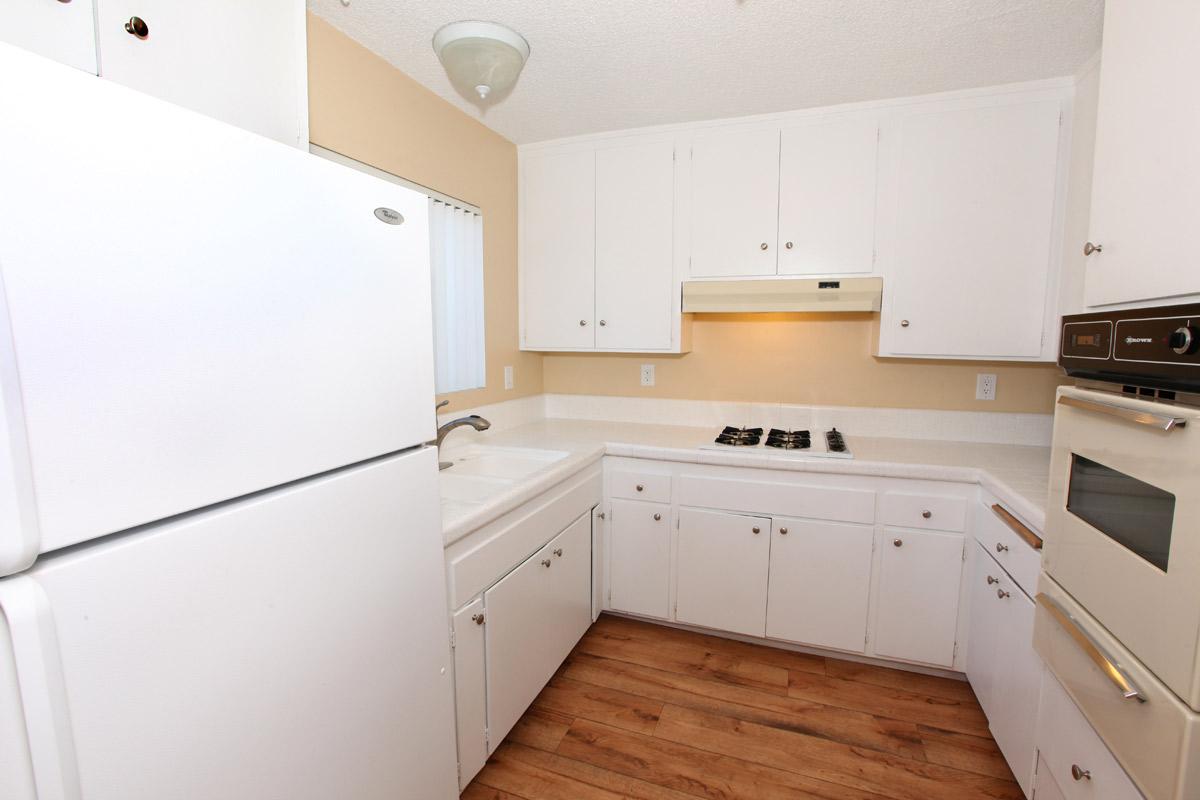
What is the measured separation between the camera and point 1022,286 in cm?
217

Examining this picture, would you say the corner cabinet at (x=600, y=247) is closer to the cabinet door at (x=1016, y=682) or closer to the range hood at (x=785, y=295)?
the range hood at (x=785, y=295)

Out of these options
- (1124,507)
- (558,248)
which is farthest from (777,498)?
(558,248)

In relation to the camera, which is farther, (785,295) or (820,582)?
(785,295)

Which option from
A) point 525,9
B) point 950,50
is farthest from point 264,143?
point 950,50

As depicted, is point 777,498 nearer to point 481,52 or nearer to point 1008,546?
point 1008,546

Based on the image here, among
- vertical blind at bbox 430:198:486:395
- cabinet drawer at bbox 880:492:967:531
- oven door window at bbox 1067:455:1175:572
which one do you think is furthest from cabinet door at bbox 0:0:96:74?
cabinet drawer at bbox 880:492:967:531

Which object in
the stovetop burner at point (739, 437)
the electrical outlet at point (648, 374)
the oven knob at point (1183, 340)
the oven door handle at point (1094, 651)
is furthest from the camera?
the electrical outlet at point (648, 374)

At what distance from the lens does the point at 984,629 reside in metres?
1.92

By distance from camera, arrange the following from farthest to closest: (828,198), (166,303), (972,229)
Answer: (828,198) < (972,229) < (166,303)

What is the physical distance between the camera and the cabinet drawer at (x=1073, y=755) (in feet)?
3.55

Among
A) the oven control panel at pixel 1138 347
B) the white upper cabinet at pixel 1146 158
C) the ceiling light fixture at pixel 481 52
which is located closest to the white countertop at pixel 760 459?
the oven control panel at pixel 1138 347

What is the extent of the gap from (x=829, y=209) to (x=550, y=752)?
7.95 ft

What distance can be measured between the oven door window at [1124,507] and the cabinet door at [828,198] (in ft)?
4.49

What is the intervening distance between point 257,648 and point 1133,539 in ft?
5.11
